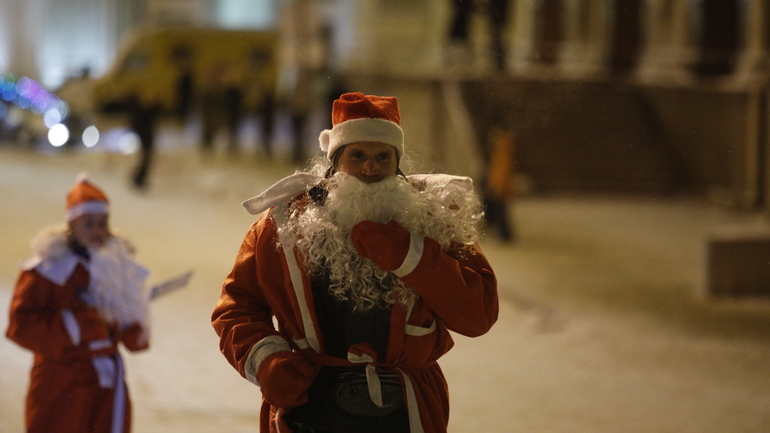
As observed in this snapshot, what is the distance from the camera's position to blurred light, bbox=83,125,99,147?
21844 millimetres

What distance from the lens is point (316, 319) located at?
8.79 ft

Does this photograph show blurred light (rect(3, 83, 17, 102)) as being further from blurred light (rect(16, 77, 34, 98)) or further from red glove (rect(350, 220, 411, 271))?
red glove (rect(350, 220, 411, 271))

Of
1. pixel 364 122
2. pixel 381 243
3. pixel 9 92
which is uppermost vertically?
pixel 364 122

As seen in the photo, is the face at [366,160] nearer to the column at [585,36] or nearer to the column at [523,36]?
the column at [523,36]

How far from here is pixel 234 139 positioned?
2220 cm

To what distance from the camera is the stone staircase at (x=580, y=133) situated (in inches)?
723

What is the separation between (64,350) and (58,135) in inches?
759

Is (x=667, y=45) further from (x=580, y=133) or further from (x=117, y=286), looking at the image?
(x=117, y=286)

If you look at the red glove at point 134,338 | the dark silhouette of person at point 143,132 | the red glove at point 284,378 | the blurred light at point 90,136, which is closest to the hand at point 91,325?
the red glove at point 134,338

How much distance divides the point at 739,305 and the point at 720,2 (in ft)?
45.5

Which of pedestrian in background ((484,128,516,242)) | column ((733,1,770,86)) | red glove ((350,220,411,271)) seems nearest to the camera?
red glove ((350,220,411,271))

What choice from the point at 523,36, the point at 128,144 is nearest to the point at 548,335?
the point at 128,144

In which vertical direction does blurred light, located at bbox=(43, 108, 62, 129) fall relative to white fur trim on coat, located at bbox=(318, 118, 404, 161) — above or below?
below

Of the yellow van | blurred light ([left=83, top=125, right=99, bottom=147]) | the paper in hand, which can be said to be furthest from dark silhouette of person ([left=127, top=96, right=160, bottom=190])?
the paper in hand
